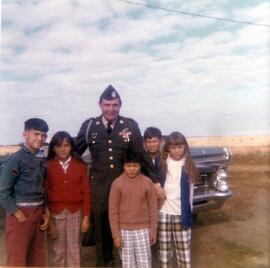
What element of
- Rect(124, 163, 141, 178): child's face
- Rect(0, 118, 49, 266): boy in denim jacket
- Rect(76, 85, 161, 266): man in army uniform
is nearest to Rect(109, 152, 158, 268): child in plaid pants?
Rect(124, 163, 141, 178): child's face

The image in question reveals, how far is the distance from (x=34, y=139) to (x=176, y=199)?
117 centimetres

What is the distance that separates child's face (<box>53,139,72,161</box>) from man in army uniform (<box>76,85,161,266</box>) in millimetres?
201

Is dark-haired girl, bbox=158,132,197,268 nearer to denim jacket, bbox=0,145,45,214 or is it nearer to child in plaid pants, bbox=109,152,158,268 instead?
child in plaid pants, bbox=109,152,158,268

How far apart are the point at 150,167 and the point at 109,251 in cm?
81

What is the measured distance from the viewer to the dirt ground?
13.3ft

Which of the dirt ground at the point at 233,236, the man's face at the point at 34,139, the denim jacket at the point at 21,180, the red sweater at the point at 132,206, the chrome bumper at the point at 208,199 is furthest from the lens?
the chrome bumper at the point at 208,199

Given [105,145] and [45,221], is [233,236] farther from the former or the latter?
[45,221]

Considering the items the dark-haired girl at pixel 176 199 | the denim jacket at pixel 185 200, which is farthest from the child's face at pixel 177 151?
the denim jacket at pixel 185 200

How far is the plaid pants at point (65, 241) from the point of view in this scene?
10.4 feet

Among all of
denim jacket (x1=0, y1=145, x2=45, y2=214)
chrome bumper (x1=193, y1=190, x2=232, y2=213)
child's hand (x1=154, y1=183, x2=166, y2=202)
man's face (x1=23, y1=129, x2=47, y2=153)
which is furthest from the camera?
chrome bumper (x1=193, y1=190, x2=232, y2=213)

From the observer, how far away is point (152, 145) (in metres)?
3.42

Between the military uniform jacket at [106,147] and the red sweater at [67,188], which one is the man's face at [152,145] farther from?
the red sweater at [67,188]

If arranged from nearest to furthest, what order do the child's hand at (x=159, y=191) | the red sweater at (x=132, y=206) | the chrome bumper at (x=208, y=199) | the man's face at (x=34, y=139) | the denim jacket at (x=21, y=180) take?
the denim jacket at (x=21, y=180)
the man's face at (x=34, y=139)
the red sweater at (x=132, y=206)
the child's hand at (x=159, y=191)
the chrome bumper at (x=208, y=199)

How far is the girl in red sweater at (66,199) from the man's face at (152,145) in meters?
0.56
